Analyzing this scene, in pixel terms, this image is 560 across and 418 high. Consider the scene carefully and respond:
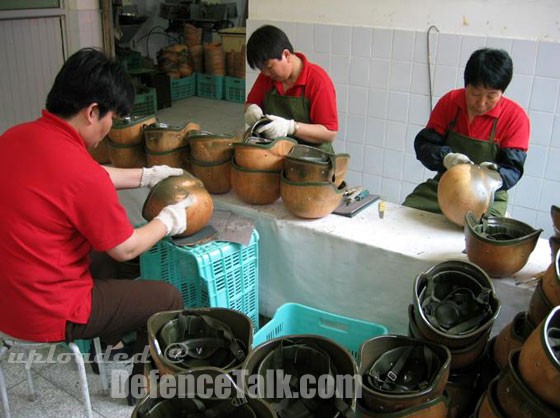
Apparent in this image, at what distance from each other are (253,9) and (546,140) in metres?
2.08

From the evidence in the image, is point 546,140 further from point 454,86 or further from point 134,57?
point 134,57

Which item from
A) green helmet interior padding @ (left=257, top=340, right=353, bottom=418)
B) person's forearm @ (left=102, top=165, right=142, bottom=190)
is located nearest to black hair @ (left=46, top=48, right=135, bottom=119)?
person's forearm @ (left=102, top=165, right=142, bottom=190)

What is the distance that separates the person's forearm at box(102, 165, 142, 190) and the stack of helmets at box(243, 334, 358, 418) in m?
1.09

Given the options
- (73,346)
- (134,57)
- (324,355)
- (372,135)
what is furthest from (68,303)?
(134,57)

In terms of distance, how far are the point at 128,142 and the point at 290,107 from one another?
2.65 ft

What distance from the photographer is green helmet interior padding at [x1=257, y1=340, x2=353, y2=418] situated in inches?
50.8

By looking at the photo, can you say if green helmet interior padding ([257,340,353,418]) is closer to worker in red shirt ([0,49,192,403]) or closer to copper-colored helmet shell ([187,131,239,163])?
worker in red shirt ([0,49,192,403])

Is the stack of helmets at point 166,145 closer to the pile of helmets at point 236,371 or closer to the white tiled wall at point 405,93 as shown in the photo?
the pile of helmets at point 236,371

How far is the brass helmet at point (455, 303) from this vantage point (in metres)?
1.47

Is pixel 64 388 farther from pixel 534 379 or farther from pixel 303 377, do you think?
pixel 534 379

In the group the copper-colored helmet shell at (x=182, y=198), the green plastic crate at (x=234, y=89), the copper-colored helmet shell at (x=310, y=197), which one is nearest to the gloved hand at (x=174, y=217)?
→ the copper-colored helmet shell at (x=182, y=198)

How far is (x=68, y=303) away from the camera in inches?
65.0

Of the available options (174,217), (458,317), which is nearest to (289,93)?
(174,217)

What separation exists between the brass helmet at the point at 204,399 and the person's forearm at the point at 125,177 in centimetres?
111
